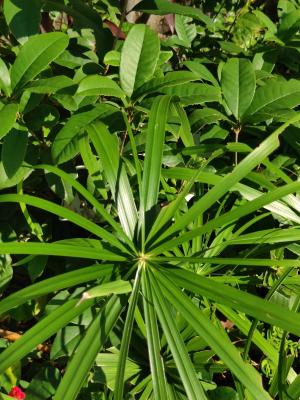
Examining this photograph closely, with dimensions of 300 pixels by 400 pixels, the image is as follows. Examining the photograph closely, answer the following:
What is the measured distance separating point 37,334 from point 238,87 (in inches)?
33.4

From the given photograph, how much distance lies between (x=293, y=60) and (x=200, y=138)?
51cm

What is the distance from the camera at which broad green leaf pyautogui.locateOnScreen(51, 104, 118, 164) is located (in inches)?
44.3

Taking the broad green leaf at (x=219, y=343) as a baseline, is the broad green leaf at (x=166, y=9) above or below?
above

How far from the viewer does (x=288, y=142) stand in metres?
1.43

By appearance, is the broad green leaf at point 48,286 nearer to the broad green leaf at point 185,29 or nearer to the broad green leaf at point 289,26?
the broad green leaf at point 185,29

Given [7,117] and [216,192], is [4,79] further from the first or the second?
[216,192]

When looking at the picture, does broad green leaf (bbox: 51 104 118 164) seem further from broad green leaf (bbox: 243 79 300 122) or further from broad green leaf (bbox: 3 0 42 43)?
broad green leaf (bbox: 243 79 300 122)

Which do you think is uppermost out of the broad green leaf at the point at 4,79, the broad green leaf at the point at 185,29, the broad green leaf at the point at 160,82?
the broad green leaf at the point at 185,29

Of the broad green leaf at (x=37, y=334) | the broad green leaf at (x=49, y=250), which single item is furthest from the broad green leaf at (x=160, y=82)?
the broad green leaf at (x=37, y=334)

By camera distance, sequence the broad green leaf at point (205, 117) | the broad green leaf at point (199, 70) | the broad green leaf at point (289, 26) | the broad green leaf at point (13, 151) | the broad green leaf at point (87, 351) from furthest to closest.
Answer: the broad green leaf at point (289, 26), the broad green leaf at point (199, 70), the broad green leaf at point (205, 117), the broad green leaf at point (13, 151), the broad green leaf at point (87, 351)

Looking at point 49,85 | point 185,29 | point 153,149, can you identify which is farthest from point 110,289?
point 185,29

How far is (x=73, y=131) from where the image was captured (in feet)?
3.77

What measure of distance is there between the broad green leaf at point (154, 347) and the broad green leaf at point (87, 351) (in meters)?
0.07

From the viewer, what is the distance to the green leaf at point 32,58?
110 cm
